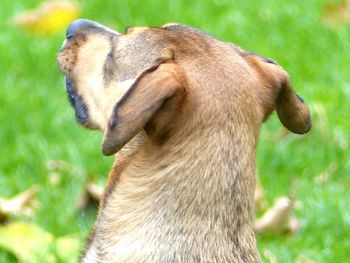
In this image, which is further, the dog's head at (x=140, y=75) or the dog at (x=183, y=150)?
the dog at (x=183, y=150)

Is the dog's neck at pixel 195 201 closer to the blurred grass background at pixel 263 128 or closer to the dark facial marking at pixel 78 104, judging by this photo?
the dark facial marking at pixel 78 104

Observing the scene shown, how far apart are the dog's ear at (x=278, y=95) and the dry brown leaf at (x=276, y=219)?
3.85 feet

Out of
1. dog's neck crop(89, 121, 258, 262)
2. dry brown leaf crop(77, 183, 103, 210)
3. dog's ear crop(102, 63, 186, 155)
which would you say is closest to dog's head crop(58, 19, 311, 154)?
dog's ear crop(102, 63, 186, 155)

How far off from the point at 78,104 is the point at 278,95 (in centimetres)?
61

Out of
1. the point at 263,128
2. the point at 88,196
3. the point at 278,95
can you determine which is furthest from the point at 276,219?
the point at 278,95

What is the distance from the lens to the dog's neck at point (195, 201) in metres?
3.48

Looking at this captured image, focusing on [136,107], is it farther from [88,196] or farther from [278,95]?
[88,196]

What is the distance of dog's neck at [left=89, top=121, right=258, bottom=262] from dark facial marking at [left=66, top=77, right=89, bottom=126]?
0.24m

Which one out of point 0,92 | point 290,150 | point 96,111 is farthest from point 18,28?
point 96,111

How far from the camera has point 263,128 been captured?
6.10 metres

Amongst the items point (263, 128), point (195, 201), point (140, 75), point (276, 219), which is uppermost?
point (140, 75)

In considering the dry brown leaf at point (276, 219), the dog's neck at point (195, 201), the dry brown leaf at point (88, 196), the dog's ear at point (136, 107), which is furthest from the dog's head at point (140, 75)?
the dry brown leaf at point (88, 196)

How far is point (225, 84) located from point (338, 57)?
3.45m

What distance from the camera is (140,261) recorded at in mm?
3500
